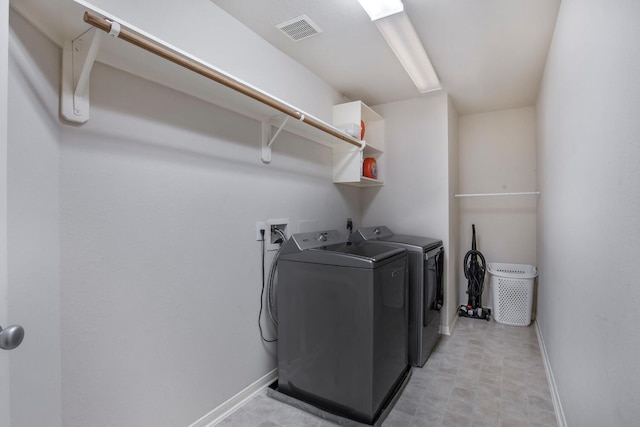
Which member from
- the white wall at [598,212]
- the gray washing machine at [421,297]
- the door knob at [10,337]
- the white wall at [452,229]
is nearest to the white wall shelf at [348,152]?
the gray washing machine at [421,297]

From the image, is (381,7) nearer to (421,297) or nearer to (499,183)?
(421,297)

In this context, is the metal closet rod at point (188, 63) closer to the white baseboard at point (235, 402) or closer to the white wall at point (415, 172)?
the white wall at point (415, 172)

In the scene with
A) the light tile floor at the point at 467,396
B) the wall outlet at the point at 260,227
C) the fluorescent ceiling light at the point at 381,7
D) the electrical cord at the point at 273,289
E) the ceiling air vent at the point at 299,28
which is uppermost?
the ceiling air vent at the point at 299,28

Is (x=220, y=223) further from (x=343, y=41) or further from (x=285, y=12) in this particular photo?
(x=343, y=41)

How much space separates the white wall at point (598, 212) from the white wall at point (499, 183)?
201cm

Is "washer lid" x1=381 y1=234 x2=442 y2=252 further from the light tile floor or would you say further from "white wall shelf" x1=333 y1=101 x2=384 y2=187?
the light tile floor

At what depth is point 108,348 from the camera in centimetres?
135

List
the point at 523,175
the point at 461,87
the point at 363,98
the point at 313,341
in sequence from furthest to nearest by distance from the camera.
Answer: the point at 523,175
the point at 363,98
the point at 461,87
the point at 313,341

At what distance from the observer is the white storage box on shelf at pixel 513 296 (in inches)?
130

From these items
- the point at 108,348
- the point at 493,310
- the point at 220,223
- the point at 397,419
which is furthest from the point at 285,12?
the point at 493,310

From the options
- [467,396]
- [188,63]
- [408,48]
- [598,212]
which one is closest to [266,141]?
[188,63]

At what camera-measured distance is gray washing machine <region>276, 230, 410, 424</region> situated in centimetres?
182

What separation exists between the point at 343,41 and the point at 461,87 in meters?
1.51

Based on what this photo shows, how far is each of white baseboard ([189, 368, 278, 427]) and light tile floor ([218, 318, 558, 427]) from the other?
0.12 ft
